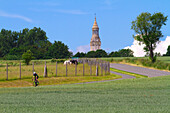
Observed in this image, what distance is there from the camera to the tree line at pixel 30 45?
126688 millimetres

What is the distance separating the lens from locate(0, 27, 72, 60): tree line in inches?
4988

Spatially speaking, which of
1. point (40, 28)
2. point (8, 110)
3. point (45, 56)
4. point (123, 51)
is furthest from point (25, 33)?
point (8, 110)

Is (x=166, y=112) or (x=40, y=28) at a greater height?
(x=40, y=28)

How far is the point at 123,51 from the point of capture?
157m

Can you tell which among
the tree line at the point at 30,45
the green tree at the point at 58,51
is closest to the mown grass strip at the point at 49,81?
the tree line at the point at 30,45

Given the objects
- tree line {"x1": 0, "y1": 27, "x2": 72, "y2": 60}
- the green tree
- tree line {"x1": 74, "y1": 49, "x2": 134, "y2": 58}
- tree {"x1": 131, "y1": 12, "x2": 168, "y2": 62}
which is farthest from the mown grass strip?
tree line {"x1": 74, "y1": 49, "x2": 134, "y2": 58}

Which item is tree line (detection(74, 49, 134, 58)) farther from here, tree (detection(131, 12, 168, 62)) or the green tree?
tree (detection(131, 12, 168, 62))

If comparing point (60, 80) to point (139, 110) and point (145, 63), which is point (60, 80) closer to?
point (139, 110)

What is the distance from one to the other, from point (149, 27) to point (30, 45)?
80.4m

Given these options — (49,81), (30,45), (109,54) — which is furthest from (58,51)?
(49,81)

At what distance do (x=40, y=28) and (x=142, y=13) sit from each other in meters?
88.5

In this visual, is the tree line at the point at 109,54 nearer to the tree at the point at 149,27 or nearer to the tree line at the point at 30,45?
the tree line at the point at 30,45

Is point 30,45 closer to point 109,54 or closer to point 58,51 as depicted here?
point 58,51

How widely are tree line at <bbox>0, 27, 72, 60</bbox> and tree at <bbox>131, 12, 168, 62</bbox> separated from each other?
53284 mm
